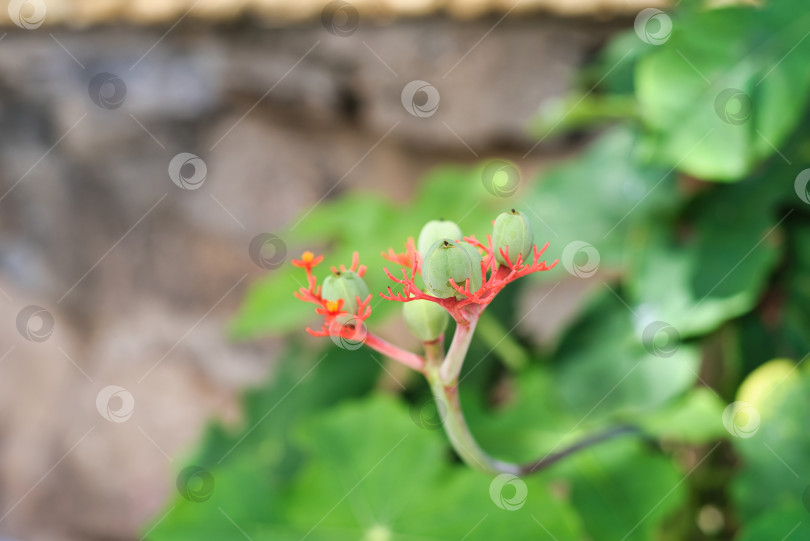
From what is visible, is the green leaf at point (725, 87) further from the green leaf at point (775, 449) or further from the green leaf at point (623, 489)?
the green leaf at point (623, 489)

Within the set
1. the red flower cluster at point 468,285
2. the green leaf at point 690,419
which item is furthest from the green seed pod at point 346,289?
the green leaf at point 690,419

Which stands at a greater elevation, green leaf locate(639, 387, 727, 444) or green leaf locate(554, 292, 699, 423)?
green leaf locate(554, 292, 699, 423)

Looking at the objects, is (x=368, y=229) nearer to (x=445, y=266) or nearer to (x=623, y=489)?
(x=623, y=489)

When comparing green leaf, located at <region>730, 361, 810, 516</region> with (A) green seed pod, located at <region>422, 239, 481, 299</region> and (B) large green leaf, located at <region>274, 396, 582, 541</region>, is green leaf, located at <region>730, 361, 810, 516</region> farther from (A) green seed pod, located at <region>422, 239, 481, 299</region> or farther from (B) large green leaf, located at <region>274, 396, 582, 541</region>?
(A) green seed pod, located at <region>422, 239, 481, 299</region>

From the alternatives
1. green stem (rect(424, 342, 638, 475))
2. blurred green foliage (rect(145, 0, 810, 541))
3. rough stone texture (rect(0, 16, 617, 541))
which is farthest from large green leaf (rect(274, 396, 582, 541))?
rough stone texture (rect(0, 16, 617, 541))

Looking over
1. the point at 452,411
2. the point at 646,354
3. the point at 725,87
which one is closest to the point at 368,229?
A: the point at 646,354
